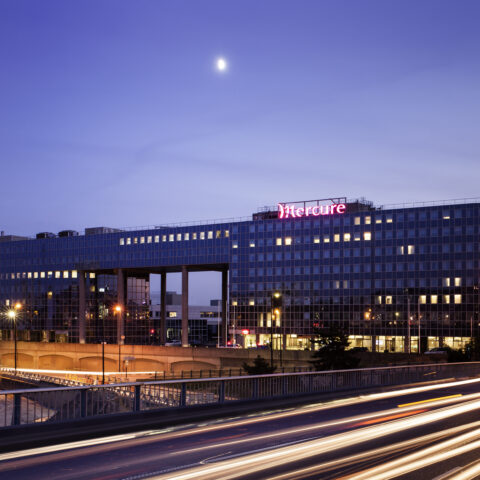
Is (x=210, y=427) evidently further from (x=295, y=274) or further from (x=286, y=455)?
(x=295, y=274)

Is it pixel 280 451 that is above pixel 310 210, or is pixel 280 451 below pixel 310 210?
below

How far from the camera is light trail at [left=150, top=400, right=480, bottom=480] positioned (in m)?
13.8

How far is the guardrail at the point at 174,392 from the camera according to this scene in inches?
792

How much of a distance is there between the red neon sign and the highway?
107827 mm

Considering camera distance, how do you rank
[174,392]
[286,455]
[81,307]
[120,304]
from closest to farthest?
[286,455], [174,392], [120,304], [81,307]

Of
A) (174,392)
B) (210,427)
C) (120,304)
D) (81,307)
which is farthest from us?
→ (81,307)

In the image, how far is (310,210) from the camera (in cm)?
13275

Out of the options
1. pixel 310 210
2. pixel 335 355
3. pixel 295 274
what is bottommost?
pixel 335 355

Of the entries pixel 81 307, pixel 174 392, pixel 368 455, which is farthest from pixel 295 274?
pixel 368 455

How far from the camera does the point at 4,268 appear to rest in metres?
164

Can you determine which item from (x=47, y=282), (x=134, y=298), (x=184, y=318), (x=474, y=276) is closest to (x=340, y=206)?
(x=474, y=276)

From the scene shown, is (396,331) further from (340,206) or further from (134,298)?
(134,298)

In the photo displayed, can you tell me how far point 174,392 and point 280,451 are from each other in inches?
365

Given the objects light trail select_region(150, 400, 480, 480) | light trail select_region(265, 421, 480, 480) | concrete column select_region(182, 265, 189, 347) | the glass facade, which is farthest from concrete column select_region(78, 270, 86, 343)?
light trail select_region(265, 421, 480, 480)
